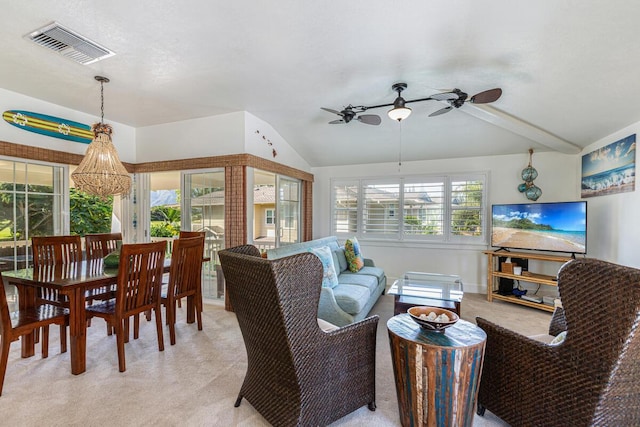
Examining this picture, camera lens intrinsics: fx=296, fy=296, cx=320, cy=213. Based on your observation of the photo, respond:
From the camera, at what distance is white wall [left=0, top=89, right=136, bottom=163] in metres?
3.28

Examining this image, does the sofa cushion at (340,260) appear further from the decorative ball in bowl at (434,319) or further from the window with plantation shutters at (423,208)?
the decorative ball in bowl at (434,319)

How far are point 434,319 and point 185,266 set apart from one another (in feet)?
8.02

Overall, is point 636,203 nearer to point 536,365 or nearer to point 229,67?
point 536,365

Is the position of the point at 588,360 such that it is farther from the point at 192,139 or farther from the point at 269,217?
the point at 269,217

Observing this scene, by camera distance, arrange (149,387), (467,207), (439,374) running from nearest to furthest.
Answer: (439,374), (149,387), (467,207)

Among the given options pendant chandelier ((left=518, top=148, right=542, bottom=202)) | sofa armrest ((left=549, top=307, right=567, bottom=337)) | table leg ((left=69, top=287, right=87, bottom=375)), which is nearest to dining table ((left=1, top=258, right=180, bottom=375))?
table leg ((left=69, top=287, right=87, bottom=375))

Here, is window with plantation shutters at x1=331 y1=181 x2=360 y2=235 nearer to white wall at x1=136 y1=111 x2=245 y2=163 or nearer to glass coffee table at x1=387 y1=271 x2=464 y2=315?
glass coffee table at x1=387 y1=271 x2=464 y2=315

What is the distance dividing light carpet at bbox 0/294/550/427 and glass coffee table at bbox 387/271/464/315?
0.43m

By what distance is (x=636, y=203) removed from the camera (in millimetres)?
3055

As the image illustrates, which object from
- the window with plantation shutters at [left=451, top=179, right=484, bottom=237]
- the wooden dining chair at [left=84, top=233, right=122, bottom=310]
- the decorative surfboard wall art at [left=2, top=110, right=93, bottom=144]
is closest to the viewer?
the decorative surfboard wall art at [left=2, top=110, right=93, bottom=144]

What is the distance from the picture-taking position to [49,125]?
363 cm

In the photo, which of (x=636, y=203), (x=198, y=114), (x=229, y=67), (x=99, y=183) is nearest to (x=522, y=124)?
(x=636, y=203)

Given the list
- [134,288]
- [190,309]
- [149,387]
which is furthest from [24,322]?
[190,309]

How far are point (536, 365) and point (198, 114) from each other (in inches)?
169
